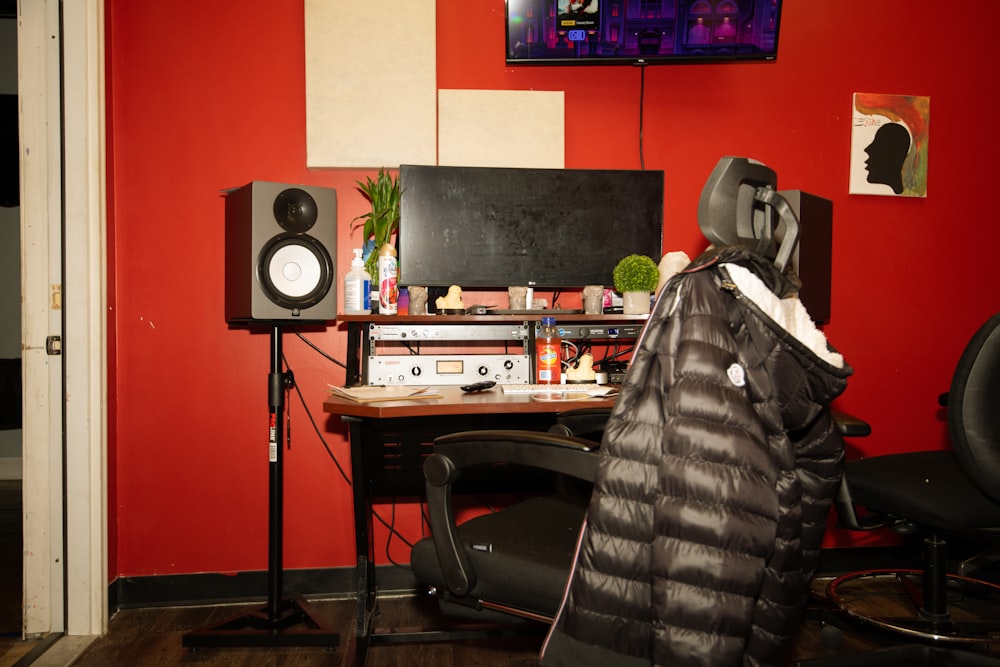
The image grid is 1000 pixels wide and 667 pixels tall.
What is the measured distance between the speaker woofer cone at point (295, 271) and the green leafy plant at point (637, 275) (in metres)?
1.02

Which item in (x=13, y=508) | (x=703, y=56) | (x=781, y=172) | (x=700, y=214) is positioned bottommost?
(x=13, y=508)

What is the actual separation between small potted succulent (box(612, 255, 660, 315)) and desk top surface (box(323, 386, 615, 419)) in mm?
628

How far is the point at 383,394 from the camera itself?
6.22 feet

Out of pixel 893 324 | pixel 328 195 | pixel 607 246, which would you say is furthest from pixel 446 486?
pixel 893 324

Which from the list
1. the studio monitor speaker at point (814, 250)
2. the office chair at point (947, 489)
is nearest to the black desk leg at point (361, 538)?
the office chair at point (947, 489)

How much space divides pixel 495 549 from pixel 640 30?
6.78ft

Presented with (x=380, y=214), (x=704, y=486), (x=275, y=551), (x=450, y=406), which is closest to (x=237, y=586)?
(x=275, y=551)

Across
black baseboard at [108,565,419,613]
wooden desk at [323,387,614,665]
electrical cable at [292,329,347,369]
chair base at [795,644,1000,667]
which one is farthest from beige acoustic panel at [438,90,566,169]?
chair base at [795,644,1000,667]

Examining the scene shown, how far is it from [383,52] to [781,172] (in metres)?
1.66

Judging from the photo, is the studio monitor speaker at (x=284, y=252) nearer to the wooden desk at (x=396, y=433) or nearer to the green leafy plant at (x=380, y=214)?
the green leafy plant at (x=380, y=214)

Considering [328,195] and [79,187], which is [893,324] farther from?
[79,187]

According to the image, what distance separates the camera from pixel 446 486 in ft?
4.08

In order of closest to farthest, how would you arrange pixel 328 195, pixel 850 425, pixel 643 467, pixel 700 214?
1. pixel 643 467
2. pixel 700 214
3. pixel 850 425
4. pixel 328 195

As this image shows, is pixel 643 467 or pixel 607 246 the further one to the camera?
pixel 607 246
